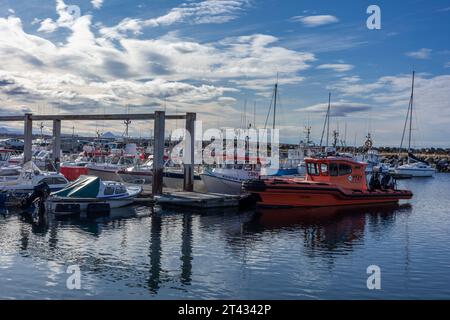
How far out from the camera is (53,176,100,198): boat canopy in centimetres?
2956

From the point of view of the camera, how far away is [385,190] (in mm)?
38938

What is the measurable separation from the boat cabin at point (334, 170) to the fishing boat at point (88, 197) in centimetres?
1335

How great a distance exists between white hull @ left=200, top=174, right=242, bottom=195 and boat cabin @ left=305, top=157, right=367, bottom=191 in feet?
20.9

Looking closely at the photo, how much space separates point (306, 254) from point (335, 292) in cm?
501

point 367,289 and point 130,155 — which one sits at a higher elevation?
point 130,155

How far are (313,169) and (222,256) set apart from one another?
1838 centimetres

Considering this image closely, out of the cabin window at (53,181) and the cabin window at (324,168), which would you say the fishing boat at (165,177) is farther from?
the cabin window at (324,168)

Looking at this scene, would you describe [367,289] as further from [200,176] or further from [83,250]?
[200,176]

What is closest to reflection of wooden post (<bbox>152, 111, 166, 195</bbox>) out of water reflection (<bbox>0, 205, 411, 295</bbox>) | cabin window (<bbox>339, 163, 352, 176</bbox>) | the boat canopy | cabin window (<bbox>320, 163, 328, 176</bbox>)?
water reflection (<bbox>0, 205, 411, 295</bbox>)

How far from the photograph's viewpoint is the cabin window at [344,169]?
35.6 m

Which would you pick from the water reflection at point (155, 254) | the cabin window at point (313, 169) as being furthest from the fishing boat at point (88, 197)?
the cabin window at point (313, 169)
